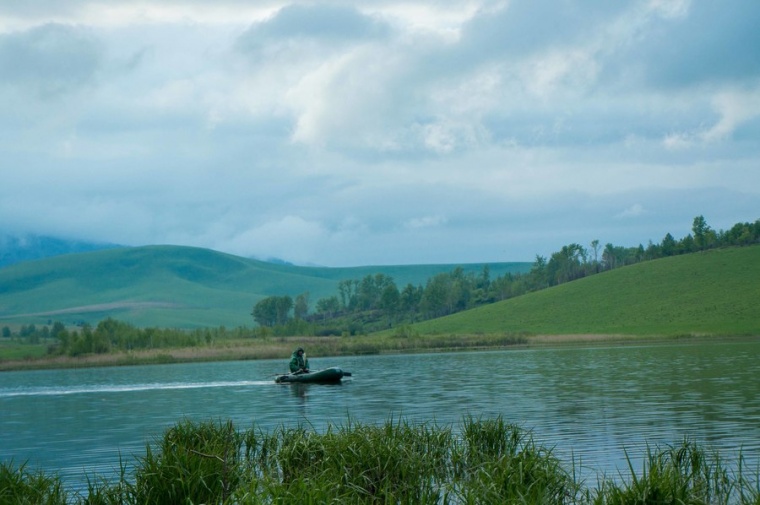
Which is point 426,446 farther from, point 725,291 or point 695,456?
point 725,291

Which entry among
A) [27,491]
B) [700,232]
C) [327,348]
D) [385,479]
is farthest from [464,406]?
[700,232]

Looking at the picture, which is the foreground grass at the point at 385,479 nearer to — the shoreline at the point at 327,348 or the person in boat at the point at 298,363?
the person in boat at the point at 298,363

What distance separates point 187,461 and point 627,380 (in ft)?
119

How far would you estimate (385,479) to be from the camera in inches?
672

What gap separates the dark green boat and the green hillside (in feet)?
217

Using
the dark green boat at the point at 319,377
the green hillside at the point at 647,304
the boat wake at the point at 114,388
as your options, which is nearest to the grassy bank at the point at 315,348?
the green hillside at the point at 647,304

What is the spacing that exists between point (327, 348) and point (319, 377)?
60.4 metres

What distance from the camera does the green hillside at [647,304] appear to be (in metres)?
126

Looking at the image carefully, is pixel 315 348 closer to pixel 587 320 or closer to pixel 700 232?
pixel 587 320

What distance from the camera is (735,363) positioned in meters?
58.3

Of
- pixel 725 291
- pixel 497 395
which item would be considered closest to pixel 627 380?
pixel 497 395

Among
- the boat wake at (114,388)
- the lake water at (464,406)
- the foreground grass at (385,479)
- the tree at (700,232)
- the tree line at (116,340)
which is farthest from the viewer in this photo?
the tree at (700,232)

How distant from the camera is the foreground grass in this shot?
13.9 m

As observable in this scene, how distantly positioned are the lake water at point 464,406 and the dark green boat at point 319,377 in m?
0.60
